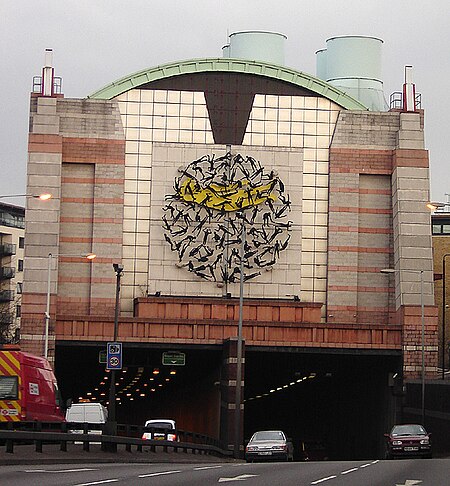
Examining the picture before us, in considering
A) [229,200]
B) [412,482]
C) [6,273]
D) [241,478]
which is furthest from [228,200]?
[6,273]

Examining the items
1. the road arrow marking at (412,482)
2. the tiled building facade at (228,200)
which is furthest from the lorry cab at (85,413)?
the road arrow marking at (412,482)

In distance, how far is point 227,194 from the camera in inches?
2938

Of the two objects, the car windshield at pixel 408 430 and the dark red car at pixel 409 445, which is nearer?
the dark red car at pixel 409 445

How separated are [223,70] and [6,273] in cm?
7111

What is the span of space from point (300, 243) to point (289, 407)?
27.4 metres

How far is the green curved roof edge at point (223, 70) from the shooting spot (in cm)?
7525

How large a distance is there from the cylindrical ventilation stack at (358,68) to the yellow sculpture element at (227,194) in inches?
904

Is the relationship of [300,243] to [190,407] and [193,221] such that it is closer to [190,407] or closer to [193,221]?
[193,221]

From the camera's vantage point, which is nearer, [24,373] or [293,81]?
[24,373]

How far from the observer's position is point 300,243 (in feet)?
244

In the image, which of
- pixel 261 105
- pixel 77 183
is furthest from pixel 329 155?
pixel 77 183

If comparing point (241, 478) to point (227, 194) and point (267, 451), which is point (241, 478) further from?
point (227, 194)

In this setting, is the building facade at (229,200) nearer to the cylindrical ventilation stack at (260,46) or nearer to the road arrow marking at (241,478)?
the cylindrical ventilation stack at (260,46)

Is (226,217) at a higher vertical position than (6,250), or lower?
lower
